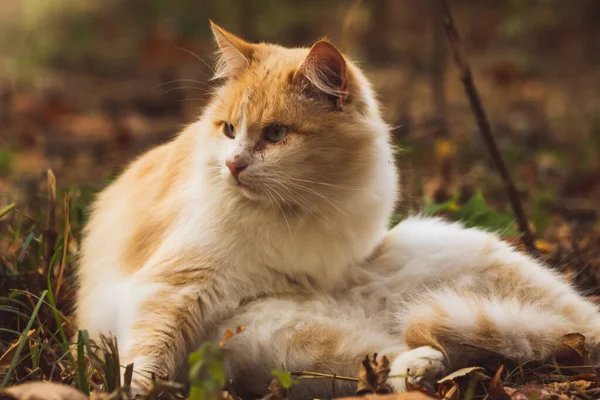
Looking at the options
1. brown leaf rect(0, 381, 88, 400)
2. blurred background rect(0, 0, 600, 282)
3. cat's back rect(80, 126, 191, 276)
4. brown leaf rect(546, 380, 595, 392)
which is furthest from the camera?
blurred background rect(0, 0, 600, 282)

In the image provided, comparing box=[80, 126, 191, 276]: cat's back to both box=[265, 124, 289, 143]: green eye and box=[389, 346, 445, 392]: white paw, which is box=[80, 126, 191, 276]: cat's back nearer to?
box=[265, 124, 289, 143]: green eye

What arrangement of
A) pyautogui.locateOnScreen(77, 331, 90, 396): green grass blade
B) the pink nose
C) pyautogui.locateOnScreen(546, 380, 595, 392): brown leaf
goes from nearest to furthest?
pyautogui.locateOnScreen(77, 331, 90, 396): green grass blade → pyautogui.locateOnScreen(546, 380, 595, 392): brown leaf → the pink nose

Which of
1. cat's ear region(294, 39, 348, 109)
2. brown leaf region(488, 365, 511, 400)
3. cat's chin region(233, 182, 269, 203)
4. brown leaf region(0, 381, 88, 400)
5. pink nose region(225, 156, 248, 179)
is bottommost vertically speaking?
brown leaf region(488, 365, 511, 400)

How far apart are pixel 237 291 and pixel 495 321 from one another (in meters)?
0.81

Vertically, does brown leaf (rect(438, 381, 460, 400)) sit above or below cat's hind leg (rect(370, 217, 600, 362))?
below

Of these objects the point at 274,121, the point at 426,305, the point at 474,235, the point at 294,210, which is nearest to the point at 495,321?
the point at 426,305

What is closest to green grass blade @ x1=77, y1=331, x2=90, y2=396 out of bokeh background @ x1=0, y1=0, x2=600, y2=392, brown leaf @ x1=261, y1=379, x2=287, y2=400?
bokeh background @ x1=0, y1=0, x2=600, y2=392

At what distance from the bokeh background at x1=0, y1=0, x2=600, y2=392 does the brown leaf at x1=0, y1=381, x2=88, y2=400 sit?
0.34 meters

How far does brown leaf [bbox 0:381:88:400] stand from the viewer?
1575mm

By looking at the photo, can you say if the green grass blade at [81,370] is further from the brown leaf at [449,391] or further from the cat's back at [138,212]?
the brown leaf at [449,391]

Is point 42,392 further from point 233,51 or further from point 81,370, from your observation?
point 233,51

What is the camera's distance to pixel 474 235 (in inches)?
101

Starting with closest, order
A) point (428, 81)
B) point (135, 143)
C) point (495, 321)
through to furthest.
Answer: point (495, 321)
point (135, 143)
point (428, 81)

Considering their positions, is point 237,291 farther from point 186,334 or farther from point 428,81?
point 428,81
